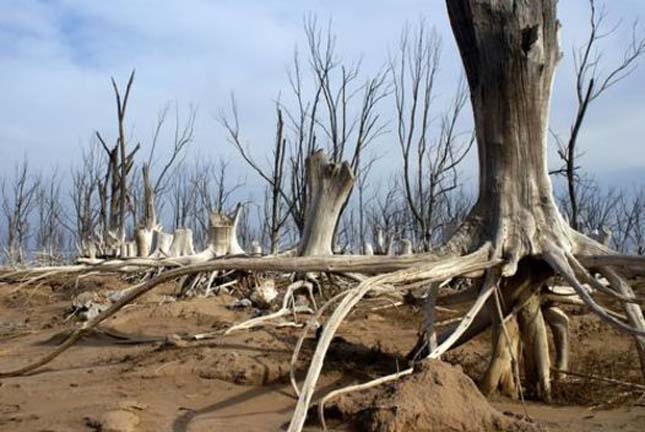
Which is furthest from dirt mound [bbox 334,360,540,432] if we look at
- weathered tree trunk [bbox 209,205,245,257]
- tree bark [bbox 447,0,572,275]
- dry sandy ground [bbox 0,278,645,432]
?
weathered tree trunk [bbox 209,205,245,257]

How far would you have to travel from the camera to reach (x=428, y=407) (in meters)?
2.83

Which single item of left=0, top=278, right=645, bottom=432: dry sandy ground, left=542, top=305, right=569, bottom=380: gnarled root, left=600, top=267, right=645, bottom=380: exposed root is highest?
left=600, top=267, right=645, bottom=380: exposed root

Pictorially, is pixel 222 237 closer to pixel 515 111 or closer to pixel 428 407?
pixel 515 111

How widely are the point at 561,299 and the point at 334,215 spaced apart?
2.07m

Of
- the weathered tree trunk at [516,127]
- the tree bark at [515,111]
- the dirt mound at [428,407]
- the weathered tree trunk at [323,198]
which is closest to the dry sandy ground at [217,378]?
the dirt mound at [428,407]

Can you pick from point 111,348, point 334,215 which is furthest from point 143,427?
point 334,215

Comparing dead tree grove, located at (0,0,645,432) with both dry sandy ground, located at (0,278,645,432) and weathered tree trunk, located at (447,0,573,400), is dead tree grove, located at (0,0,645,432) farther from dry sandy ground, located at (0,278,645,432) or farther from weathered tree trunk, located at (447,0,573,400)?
dry sandy ground, located at (0,278,645,432)

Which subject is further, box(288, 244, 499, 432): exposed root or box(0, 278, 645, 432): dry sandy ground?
box(0, 278, 645, 432): dry sandy ground

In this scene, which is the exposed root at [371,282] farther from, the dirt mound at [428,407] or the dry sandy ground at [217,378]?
the dry sandy ground at [217,378]

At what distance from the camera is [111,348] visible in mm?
4695

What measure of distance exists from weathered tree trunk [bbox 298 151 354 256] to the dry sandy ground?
663mm

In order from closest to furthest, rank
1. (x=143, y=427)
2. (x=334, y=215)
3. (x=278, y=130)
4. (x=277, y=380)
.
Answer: (x=143, y=427) → (x=277, y=380) → (x=334, y=215) → (x=278, y=130)

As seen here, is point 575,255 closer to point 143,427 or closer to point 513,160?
point 513,160

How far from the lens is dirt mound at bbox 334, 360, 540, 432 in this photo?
2762 millimetres
